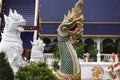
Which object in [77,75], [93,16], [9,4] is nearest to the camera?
[77,75]

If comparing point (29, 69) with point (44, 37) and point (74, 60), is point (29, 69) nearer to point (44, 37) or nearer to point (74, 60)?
point (74, 60)

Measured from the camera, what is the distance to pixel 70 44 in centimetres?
870

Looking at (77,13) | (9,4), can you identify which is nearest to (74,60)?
(77,13)

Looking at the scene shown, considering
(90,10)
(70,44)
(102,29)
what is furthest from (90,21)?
(70,44)

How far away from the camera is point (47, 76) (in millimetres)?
7086

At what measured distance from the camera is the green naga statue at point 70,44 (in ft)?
28.1

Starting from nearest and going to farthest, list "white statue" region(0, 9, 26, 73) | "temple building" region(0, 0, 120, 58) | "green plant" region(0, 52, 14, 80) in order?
1. "green plant" region(0, 52, 14, 80)
2. "white statue" region(0, 9, 26, 73)
3. "temple building" region(0, 0, 120, 58)

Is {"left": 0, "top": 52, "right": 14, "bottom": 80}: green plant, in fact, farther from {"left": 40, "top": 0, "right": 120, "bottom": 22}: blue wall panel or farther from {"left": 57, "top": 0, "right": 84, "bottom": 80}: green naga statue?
{"left": 40, "top": 0, "right": 120, "bottom": 22}: blue wall panel

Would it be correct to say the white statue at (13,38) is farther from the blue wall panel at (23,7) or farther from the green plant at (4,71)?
the blue wall panel at (23,7)

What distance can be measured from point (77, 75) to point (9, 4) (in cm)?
2664

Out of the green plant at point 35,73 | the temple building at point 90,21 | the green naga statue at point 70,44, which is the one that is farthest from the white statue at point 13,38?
the temple building at point 90,21

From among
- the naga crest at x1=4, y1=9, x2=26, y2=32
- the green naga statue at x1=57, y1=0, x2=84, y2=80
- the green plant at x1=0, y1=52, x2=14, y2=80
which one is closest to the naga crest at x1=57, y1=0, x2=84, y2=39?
the green naga statue at x1=57, y1=0, x2=84, y2=80

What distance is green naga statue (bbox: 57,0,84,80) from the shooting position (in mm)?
8555

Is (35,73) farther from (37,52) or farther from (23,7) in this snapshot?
(23,7)
